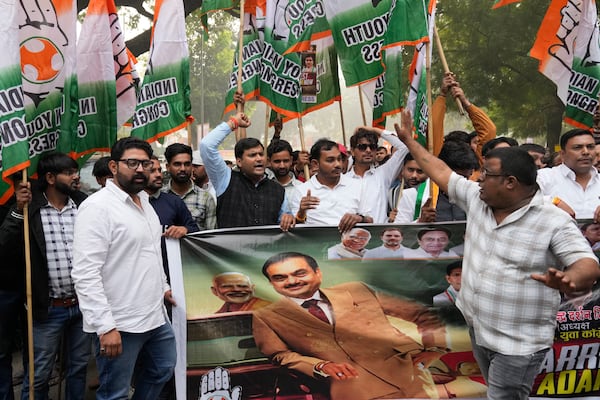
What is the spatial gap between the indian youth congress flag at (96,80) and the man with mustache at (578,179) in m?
3.71

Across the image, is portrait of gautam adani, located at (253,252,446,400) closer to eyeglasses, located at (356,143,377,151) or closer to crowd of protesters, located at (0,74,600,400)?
crowd of protesters, located at (0,74,600,400)

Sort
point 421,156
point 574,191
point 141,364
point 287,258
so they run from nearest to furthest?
point 421,156 < point 141,364 < point 287,258 < point 574,191

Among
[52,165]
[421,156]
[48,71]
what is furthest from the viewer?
[48,71]

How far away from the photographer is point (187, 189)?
563cm

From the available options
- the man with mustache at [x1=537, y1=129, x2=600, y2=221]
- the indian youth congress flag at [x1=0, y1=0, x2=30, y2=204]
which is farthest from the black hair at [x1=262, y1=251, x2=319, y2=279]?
the man with mustache at [x1=537, y1=129, x2=600, y2=221]

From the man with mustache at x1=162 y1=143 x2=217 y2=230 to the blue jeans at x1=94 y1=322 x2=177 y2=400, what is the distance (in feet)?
5.18

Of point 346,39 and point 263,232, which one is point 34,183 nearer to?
point 263,232

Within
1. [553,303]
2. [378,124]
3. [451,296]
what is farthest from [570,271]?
[378,124]

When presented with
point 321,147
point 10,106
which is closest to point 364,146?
point 321,147

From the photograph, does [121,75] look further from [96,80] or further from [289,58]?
[289,58]

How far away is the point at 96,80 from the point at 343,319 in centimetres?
301

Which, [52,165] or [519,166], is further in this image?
[52,165]

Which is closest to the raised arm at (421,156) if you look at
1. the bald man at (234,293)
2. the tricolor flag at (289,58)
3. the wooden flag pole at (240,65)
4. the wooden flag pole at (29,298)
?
the bald man at (234,293)

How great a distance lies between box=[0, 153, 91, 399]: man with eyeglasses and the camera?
433cm
